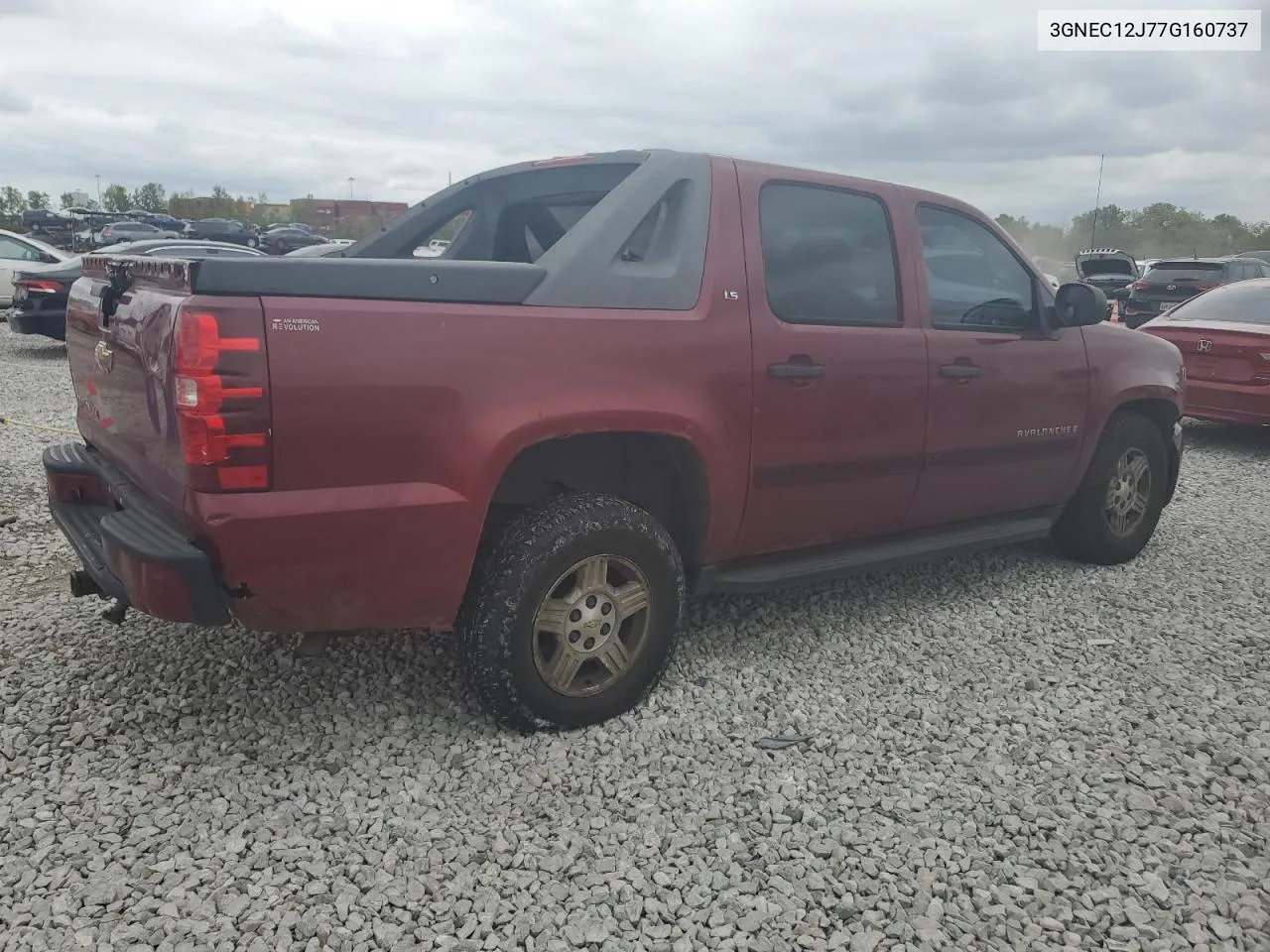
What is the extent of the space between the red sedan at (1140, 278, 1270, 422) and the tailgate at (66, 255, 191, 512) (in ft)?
26.7

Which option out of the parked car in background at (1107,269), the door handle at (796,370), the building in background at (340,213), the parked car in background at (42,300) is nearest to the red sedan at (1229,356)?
the door handle at (796,370)

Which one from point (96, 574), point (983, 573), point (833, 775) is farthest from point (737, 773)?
point (983, 573)

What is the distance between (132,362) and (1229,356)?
330 inches

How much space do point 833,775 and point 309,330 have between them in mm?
1975

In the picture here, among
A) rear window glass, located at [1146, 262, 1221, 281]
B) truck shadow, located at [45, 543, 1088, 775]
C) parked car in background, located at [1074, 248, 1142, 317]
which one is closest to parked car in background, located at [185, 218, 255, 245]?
parked car in background, located at [1074, 248, 1142, 317]

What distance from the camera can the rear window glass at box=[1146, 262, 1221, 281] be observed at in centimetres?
1533

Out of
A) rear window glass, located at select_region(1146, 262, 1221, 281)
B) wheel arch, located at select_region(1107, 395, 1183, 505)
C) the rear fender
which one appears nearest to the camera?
the rear fender

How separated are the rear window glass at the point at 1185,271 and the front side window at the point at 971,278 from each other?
12.9 meters

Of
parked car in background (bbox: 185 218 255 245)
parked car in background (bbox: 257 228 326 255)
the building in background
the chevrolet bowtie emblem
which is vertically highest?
the building in background

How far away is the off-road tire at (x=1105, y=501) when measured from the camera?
16.2 feet

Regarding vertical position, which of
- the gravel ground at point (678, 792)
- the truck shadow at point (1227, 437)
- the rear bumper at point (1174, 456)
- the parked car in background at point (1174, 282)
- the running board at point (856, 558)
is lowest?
the gravel ground at point (678, 792)

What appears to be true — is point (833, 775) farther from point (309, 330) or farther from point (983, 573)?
point (983, 573)

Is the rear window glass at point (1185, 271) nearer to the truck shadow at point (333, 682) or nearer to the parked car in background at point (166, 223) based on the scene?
the truck shadow at point (333, 682)

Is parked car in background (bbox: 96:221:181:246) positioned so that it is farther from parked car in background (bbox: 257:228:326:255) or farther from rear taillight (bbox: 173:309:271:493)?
rear taillight (bbox: 173:309:271:493)
